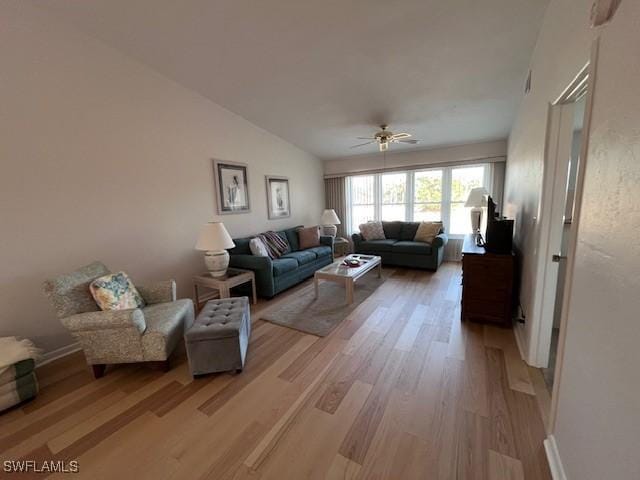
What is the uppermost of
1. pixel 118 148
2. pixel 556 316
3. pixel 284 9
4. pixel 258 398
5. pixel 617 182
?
pixel 284 9

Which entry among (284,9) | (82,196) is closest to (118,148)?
(82,196)

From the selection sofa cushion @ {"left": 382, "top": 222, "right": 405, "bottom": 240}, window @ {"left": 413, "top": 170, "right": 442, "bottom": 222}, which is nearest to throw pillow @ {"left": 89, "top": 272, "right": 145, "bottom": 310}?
sofa cushion @ {"left": 382, "top": 222, "right": 405, "bottom": 240}

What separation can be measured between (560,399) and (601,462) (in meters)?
0.47

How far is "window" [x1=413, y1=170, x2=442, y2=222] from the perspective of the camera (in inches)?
213

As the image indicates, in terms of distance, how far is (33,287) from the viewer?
2.31 m

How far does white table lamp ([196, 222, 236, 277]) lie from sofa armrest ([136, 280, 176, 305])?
0.56 m

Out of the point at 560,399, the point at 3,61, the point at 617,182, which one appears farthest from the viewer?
the point at 3,61

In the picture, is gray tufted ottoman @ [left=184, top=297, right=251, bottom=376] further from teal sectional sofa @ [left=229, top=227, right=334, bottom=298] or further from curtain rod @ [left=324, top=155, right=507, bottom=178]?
curtain rod @ [left=324, top=155, right=507, bottom=178]

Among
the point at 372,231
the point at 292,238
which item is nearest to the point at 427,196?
the point at 372,231

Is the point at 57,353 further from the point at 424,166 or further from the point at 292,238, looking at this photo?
the point at 424,166

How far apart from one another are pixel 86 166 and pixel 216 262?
1.56 meters

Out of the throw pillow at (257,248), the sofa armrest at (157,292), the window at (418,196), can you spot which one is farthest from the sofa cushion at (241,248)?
the window at (418,196)

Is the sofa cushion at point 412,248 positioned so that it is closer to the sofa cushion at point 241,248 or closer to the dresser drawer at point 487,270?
the dresser drawer at point 487,270

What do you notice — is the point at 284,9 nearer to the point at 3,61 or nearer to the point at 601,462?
the point at 3,61
